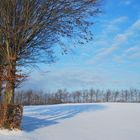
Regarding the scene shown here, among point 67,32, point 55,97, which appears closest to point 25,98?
point 55,97

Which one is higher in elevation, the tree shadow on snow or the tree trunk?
the tree trunk

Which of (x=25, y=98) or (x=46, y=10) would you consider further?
(x=25, y=98)

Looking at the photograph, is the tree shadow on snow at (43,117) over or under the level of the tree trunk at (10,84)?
under

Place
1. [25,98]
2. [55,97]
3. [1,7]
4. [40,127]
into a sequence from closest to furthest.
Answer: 1. [1,7]
2. [40,127]
3. [25,98]
4. [55,97]

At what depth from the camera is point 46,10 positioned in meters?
16.2

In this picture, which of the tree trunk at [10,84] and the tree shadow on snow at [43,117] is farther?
the tree shadow on snow at [43,117]

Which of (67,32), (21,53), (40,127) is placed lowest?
(40,127)

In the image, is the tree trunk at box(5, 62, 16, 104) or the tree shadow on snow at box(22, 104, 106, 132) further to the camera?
the tree shadow on snow at box(22, 104, 106, 132)

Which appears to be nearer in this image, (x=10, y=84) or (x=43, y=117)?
(x=10, y=84)

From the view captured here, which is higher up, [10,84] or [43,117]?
[10,84]

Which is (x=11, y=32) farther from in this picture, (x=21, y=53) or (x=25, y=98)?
(x=25, y=98)

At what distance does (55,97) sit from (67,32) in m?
68.1

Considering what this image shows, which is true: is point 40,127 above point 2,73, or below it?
below

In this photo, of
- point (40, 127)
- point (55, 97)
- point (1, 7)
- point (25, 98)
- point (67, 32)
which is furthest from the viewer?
point (55, 97)
